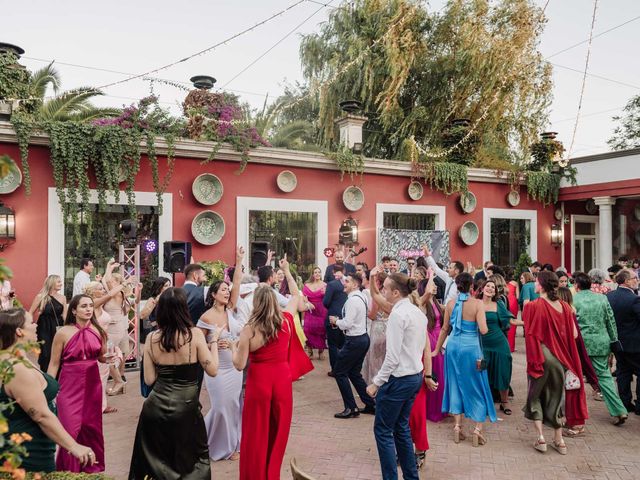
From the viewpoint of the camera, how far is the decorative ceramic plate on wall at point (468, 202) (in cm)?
1402

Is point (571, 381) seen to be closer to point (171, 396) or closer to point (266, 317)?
point (266, 317)

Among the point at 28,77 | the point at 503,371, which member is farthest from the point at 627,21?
the point at 28,77

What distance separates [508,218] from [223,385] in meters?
12.3

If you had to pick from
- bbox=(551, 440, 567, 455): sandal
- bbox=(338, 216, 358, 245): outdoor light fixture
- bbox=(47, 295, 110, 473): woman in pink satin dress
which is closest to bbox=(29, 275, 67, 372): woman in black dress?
bbox=(47, 295, 110, 473): woman in pink satin dress

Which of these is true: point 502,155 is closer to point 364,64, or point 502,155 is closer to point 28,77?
point 364,64

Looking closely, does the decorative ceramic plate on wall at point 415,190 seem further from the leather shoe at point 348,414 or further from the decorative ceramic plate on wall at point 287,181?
the leather shoe at point 348,414

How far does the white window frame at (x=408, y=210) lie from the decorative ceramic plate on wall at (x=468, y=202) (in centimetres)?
57

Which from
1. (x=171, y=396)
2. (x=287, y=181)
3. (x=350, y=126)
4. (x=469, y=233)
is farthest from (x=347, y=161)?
(x=171, y=396)

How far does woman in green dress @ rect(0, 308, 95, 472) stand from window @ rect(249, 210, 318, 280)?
8.42 meters

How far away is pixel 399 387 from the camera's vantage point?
392 cm

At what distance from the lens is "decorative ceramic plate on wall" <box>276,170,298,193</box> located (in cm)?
1153

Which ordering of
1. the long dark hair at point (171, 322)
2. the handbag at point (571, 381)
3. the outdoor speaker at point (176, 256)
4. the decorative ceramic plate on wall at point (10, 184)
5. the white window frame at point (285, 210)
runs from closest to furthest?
the long dark hair at point (171, 322), the handbag at point (571, 381), the outdoor speaker at point (176, 256), the decorative ceramic plate on wall at point (10, 184), the white window frame at point (285, 210)

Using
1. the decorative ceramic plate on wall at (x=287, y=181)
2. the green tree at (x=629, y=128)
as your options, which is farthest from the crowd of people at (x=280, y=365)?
the green tree at (x=629, y=128)

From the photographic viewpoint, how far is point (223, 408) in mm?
4746
